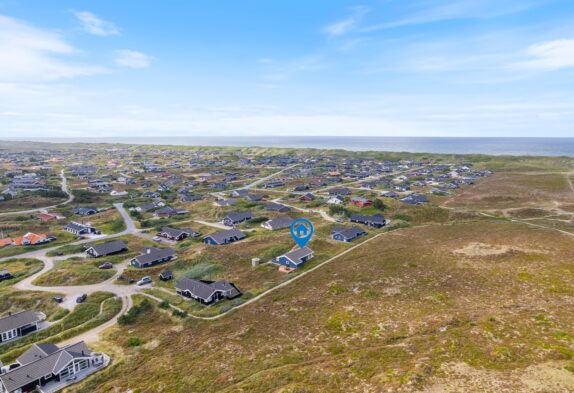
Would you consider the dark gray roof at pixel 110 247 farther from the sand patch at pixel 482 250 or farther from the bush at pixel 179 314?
the sand patch at pixel 482 250

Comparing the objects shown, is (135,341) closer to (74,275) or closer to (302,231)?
(74,275)

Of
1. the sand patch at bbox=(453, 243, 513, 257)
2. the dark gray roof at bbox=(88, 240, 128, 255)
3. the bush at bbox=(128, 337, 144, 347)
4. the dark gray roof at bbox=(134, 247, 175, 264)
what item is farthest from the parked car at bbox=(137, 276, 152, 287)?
the sand patch at bbox=(453, 243, 513, 257)

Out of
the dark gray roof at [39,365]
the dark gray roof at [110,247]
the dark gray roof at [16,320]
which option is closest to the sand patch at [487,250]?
the dark gray roof at [39,365]

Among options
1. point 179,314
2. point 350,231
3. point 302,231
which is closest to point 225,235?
point 302,231

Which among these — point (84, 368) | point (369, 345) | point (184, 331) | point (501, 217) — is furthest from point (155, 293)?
point (501, 217)

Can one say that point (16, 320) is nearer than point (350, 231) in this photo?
Yes

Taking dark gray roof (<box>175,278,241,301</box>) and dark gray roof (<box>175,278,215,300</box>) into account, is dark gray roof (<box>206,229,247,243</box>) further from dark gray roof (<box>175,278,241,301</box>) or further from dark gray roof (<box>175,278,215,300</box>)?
dark gray roof (<box>175,278,241,301</box>)
